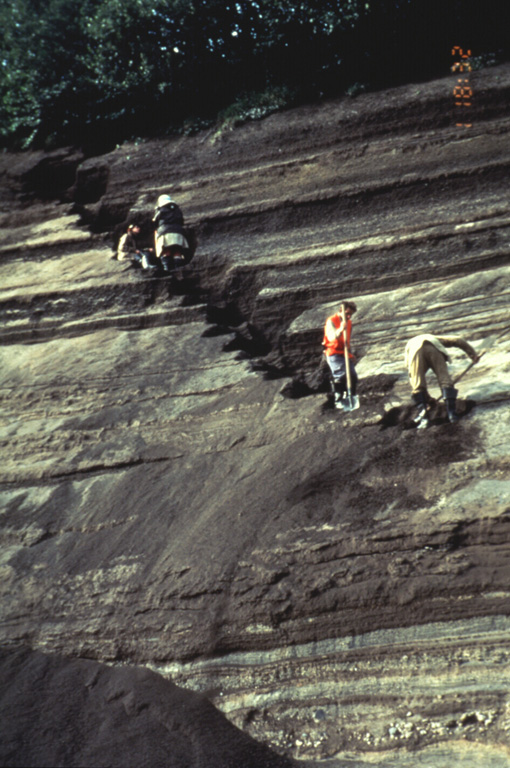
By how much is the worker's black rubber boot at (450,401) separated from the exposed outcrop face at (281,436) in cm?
17

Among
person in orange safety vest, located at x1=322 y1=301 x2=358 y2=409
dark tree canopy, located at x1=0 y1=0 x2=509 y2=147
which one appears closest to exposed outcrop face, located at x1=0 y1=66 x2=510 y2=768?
person in orange safety vest, located at x1=322 y1=301 x2=358 y2=409

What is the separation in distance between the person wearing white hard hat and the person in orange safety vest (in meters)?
3.52

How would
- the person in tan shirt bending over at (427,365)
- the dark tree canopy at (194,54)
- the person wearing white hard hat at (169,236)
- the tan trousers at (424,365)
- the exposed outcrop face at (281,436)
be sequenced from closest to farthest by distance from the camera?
the exposed outcrop face at (281,436)
the person in tan shirt bending over at (427,365)
the tan trousers at (424,365)
the person wearing white hard hat at (169,236)
the dark tree canopy at (194,54)

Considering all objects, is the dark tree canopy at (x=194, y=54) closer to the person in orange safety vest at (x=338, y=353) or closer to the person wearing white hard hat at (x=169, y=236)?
the person wearing white hard hat at (x=169, y=236)

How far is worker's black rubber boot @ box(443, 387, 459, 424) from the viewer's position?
713cm

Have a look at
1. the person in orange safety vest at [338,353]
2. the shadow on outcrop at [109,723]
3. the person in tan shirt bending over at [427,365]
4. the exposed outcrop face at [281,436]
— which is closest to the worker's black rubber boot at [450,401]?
the person in tan shirt bending over at [427,365]

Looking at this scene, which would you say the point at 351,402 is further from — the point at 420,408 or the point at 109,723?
the point at 109,723

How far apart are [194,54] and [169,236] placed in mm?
5060

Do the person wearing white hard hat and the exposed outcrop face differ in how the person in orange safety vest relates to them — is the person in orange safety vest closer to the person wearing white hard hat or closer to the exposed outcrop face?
the exposed outcrop face

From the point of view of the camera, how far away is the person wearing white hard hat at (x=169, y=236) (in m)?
11.0

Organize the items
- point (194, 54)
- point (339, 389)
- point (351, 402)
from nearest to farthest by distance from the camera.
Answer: point (351, 402), point (339, 389), point (194, 54)

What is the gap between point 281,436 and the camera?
24.9ft

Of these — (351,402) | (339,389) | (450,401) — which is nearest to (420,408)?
(450,401)

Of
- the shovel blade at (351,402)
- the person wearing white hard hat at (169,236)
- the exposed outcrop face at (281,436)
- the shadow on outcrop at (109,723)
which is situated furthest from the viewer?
the person wearing white hard hat at (169,236)
